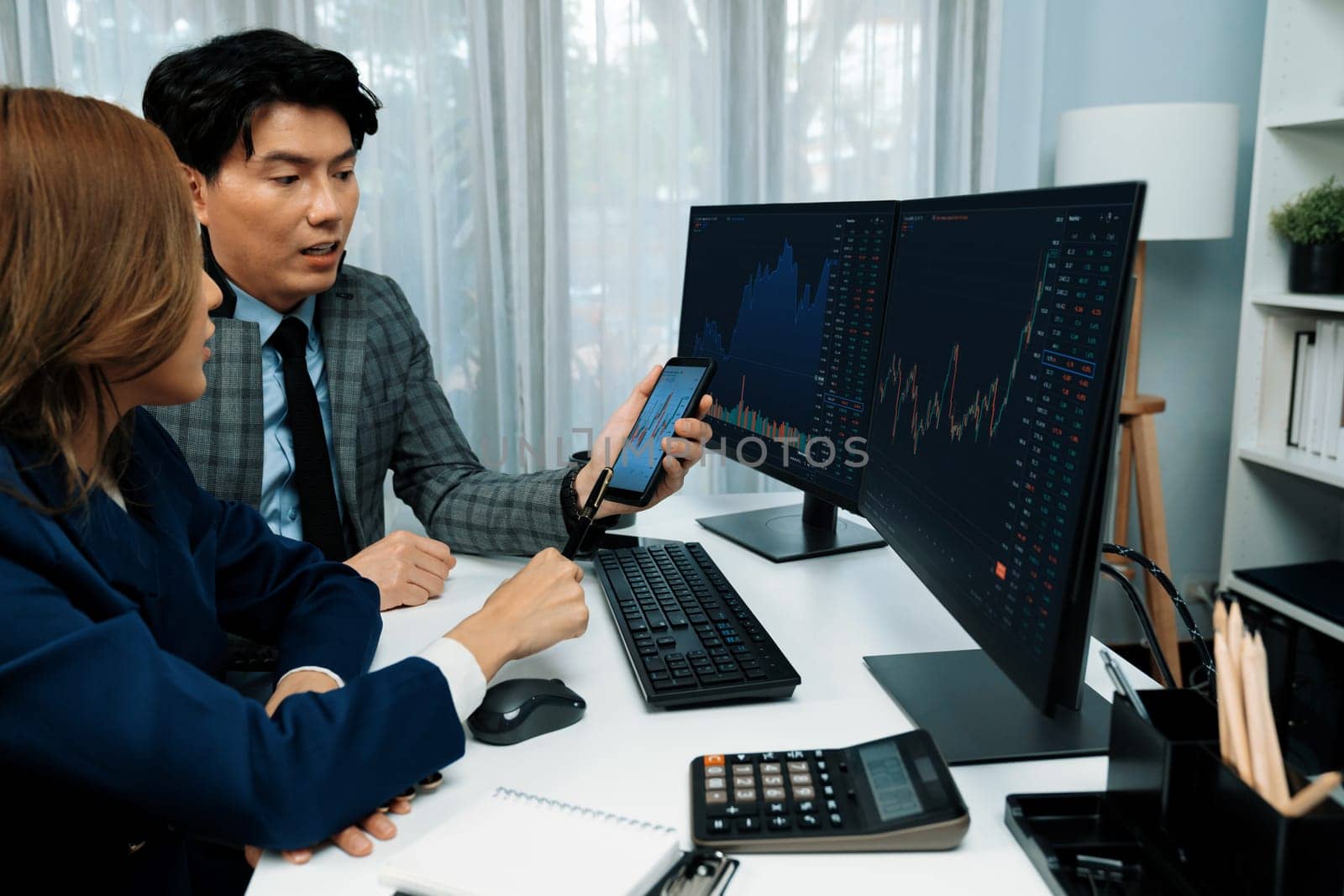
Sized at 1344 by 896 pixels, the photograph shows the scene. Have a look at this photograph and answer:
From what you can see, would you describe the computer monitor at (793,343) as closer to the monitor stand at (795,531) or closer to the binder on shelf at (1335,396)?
the monitor stand at (795,531)

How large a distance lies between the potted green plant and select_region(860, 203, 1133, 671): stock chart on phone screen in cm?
150

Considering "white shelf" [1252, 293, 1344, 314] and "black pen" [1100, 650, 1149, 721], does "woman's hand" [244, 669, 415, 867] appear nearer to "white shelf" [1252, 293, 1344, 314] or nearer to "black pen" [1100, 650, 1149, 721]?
"black pen" [1100, 650, 1149, 721]

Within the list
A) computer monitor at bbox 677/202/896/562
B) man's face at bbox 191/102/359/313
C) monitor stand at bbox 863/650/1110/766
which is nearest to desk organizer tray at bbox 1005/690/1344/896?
monitor stand at bbox 863/650/1110/766

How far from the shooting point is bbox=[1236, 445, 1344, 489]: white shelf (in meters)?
2.10

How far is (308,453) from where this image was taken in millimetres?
1455

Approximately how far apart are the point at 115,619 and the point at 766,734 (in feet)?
1.60

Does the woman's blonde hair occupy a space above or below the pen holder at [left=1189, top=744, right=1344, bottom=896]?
above

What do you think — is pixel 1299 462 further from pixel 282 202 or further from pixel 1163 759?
pixel 282 202

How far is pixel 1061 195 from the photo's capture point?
2.30 feet

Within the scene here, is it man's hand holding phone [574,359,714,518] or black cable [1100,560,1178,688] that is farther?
man's hand holding phone [574,359,714,518]

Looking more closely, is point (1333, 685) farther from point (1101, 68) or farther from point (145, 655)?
point (145, 655)

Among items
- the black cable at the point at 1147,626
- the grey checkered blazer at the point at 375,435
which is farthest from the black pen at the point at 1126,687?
the grey checkered blazer at the point at 375,435

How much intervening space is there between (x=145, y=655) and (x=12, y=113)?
37 centimetres

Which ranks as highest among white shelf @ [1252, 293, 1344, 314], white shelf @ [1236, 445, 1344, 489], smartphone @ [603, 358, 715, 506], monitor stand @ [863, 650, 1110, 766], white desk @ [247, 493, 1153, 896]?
white shelf @ [1252, 293, 1344, 314]
